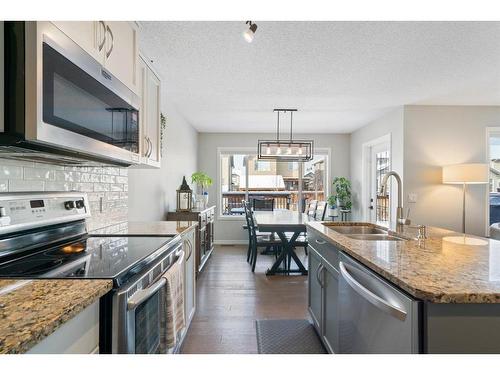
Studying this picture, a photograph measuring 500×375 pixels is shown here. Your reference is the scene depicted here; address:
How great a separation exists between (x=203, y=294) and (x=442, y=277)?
8.71 feet

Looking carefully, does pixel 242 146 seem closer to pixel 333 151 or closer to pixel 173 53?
pixel 333 151

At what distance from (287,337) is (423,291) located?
170 centimetres

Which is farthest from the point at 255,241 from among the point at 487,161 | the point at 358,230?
the point at 487,161

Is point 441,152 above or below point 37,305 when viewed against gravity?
above

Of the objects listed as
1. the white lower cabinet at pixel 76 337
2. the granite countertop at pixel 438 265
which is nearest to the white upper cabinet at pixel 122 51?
the white lower cabinet at pixel 76 337

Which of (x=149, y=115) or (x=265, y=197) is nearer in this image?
(x=149, y=115)

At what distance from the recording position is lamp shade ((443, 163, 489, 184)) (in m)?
3.71

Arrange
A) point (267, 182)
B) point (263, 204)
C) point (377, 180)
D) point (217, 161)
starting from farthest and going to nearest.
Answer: point (267, 182)
point (217, 161)
point (263, 204)
point (377, 180)

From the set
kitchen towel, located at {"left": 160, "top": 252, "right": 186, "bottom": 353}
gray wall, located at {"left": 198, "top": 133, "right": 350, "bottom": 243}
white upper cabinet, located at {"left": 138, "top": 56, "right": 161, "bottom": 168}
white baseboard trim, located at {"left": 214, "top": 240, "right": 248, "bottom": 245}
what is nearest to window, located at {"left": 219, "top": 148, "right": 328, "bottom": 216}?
gray wall, located at {"left": 198, "top": 133, "right": 350, "bottom": 243}

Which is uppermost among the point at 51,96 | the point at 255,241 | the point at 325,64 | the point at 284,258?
the point at 325,64

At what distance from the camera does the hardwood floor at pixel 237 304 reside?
7.52 feet

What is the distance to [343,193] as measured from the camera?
240 inches

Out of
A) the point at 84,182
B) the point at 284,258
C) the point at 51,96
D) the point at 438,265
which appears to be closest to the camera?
the point at 51,96

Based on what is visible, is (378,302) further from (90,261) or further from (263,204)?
(263,204)
